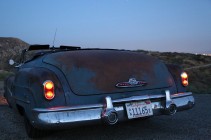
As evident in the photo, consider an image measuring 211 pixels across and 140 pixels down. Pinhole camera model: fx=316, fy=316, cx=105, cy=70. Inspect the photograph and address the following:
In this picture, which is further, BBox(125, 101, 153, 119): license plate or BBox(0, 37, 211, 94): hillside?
BBox(0, 37, 211, 94): hillside

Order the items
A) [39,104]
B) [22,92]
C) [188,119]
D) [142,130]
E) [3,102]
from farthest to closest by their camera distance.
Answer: [3,102] → [188,119] → [142,130] → [22,92] → [39,104]

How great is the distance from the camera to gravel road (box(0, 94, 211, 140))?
4.20 m

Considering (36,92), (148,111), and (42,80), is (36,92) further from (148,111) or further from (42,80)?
(148,111)

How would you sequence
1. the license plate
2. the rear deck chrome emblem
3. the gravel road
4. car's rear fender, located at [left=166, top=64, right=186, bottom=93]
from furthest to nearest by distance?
car's rear fender, located at [left=166, top=64, right=186, bottom=93], the gravel road, the rear deck chrome emblem, the license plate

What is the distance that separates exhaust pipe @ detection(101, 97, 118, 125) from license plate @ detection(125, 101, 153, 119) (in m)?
0.19

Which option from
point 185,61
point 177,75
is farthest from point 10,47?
point 177,75

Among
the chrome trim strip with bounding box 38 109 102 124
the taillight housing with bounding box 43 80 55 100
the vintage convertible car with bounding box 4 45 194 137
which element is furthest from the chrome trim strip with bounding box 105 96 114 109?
the taillight housing with bounding box 43 80 55 100

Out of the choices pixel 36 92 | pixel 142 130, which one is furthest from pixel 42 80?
pixel 142 130

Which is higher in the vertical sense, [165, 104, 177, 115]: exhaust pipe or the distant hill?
the distant hill

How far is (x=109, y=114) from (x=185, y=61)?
22749 millimetres

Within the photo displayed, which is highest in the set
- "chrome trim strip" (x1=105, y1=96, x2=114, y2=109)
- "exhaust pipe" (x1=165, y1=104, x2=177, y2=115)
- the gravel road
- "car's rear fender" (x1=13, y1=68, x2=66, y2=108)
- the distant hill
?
the distant hill

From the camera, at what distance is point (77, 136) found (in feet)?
13.9

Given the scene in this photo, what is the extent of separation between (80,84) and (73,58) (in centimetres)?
38

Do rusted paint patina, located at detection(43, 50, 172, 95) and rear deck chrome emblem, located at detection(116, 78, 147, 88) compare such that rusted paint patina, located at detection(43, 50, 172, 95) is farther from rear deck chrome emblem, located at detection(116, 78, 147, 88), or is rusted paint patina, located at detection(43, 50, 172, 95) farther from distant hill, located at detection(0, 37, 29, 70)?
distant hill, located at detection(0, 37, 29, 70)
